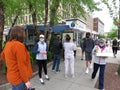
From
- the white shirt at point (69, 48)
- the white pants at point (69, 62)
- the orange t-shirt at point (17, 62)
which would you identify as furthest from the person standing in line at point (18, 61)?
the white pants at point (69, 62)

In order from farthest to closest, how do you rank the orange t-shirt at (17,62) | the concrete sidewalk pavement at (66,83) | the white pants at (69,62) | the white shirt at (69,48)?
the white pants at (69,62) → the white shirt at (69,48) → the concrete sidewalk pavement at (66,83) → the orange t-shirt at (17,62)

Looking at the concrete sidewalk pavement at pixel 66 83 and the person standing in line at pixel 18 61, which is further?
the concrete sidewalk pavement at pixel 66 83

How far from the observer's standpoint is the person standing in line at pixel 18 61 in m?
3.33

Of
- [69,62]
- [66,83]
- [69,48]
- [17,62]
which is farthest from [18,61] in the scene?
[69,62]

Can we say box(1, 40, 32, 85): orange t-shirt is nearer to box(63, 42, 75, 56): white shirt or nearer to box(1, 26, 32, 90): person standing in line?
box(1, 26, 32, 90): person standing in line

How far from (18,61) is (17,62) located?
1.7 inches

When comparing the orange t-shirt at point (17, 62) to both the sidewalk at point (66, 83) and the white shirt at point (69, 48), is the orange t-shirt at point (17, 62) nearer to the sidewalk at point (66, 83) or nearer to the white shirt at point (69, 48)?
the sidewalk at point (66, 83)

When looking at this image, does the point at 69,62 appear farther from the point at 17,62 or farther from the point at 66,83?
the point at 17,62

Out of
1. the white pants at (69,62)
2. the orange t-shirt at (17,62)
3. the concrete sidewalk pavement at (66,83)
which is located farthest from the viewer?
the white pants at (69,62)

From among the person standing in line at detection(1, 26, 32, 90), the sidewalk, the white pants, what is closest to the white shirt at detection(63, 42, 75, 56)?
the white pants

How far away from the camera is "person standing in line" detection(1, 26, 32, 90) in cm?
333

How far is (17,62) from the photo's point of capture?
3.35 m

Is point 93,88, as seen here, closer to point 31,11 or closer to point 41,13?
point 31,11

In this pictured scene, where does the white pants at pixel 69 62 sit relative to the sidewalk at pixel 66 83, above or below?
above
